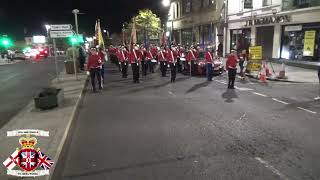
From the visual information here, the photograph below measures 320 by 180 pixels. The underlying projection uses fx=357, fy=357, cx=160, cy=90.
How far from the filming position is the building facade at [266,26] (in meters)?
23.7

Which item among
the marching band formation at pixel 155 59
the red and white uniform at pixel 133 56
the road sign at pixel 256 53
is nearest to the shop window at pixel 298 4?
the road sign at pixel 256 53

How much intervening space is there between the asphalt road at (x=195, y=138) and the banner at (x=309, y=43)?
1066cm

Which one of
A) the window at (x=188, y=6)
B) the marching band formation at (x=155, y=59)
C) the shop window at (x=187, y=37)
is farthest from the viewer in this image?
the shop window at (x=187, y=37)

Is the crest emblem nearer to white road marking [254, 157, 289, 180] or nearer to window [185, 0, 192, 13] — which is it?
white road marking [254, 157, 289, 180]

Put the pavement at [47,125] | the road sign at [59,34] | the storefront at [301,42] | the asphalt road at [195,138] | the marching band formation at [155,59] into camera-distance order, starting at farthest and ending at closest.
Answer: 1. the storefront at [301,42]
2. the road sign at [59,34]
3. the marching band formation at [155,59]
4. the pavement at [47,125]
5. the asphalt road at [195,138]

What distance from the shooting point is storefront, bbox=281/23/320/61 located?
76.3 ft

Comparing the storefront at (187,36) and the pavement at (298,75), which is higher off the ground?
the storefront at (187,36)

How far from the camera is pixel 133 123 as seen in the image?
9.63 m

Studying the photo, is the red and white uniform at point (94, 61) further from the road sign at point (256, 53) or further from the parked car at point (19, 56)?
the parked car at point (19, 56)

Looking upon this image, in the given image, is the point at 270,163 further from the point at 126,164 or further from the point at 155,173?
the point at 126,164

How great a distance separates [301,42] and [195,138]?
63.6 feet

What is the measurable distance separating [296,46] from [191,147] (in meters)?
20.4

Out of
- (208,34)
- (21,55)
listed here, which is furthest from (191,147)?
(21,55)

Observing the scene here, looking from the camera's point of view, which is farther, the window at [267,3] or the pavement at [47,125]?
the window at [267,3]
